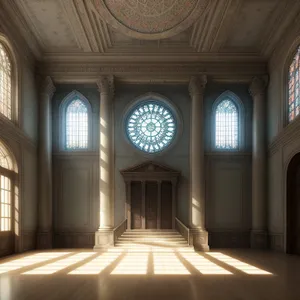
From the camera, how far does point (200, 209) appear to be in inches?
779

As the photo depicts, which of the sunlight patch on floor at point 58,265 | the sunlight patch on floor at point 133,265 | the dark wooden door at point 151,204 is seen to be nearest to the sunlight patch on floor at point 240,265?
the sunlight patch on floor at point 133,265

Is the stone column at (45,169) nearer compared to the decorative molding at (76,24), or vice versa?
the decorative molding at (76,24)

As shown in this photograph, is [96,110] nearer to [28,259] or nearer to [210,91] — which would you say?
[210,91]

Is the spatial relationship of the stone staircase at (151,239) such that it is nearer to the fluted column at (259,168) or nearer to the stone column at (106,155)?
the stone column at (106,155)

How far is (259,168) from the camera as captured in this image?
19.9 m

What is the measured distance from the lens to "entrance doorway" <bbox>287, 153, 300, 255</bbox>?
16.6 metres

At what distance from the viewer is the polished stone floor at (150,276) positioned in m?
8.92

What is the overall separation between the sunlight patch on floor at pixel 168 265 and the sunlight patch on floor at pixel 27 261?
411cm

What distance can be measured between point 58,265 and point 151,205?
8.56 meters

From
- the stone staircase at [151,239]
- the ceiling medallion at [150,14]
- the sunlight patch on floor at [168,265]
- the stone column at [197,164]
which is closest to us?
the sunlight patch on floor at [168,265]

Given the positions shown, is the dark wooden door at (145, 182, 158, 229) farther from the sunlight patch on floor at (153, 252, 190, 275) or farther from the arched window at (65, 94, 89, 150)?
the sunlight patch on floor at (153, 252, 190, 275)

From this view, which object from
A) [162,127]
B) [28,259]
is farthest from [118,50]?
[28,259]

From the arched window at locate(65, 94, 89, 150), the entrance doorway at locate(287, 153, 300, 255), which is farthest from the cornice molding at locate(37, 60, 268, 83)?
the entrance doorway at locate(287, 153, 300, 255)

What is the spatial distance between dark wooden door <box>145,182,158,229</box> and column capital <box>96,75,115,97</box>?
Result: 17.4 ft
